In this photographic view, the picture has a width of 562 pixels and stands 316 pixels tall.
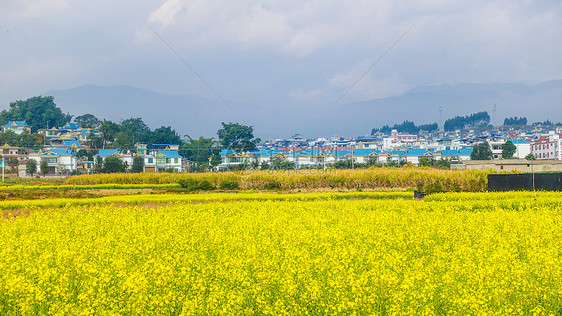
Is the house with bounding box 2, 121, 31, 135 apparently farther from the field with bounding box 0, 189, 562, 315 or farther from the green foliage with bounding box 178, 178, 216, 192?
the field with bounding box 0, 189, 562, 315

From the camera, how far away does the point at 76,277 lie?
6926mm

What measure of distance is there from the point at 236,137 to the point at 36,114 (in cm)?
7278

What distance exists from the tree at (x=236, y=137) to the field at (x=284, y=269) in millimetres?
51988

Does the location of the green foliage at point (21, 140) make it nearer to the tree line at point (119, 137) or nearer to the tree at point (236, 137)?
the tree line at point (119, 137)

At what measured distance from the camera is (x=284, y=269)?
658 cm

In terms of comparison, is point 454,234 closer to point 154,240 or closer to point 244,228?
point 244,228

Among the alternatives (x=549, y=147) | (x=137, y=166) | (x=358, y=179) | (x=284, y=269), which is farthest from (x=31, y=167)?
(x=549, y=147)

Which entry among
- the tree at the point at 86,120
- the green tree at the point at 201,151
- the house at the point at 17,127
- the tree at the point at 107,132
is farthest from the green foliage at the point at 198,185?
the tree at the point at 86,120

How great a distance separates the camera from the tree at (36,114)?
112 m

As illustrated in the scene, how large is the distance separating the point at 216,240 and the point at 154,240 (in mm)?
1200

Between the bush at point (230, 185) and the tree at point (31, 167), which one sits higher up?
the tree at point (31, 167)

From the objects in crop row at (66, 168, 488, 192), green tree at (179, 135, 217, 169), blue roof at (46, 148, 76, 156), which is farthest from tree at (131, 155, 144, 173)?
crop row at (66, 168, 488, 192)

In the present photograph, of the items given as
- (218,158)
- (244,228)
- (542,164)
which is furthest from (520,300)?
(218,158)

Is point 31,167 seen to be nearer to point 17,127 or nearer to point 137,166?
point 137,166
